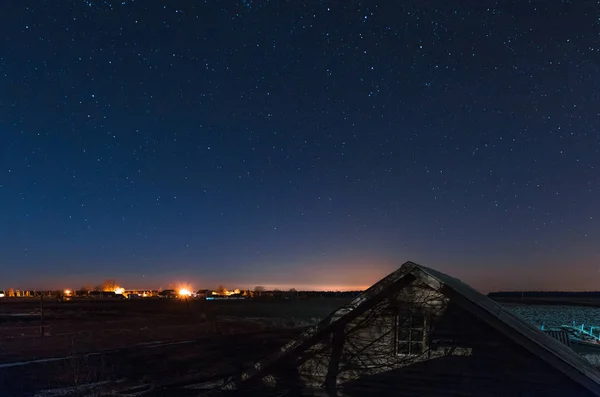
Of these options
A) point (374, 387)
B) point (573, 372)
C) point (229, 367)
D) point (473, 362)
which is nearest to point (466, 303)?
point (473, 362)

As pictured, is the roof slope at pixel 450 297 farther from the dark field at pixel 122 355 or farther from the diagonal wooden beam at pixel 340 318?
the dark field at pixel 122 355

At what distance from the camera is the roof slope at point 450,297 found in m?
9.30

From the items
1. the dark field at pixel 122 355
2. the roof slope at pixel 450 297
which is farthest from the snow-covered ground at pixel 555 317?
the roof slope at pixel 450 297

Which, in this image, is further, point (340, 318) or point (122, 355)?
point (122, 355)

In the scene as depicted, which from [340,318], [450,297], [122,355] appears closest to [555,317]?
[122,355]

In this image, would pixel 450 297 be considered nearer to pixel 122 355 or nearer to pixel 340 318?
pixel 340 318

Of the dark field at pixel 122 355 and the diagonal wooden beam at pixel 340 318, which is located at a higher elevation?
the diagonal wooden beam at pixel 340 318

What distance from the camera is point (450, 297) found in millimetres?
10312

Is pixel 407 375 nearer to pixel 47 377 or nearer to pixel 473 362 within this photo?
pixel 473 362

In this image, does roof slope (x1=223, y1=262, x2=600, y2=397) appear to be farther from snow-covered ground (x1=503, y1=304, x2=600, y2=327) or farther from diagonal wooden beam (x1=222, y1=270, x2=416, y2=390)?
snow-covered ground (x1=503, y1=304, x2=600, y2=327)

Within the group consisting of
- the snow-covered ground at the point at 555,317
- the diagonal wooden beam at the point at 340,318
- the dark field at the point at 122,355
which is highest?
the diagonal wooden beam at the point at 340,318

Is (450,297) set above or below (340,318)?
above

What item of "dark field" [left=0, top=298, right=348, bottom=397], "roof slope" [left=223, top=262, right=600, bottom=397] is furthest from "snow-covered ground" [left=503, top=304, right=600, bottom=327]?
"roof slope" [left=223, top=262, right=600, bottom=397]

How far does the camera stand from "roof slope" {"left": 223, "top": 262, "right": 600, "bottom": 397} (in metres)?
9.30
